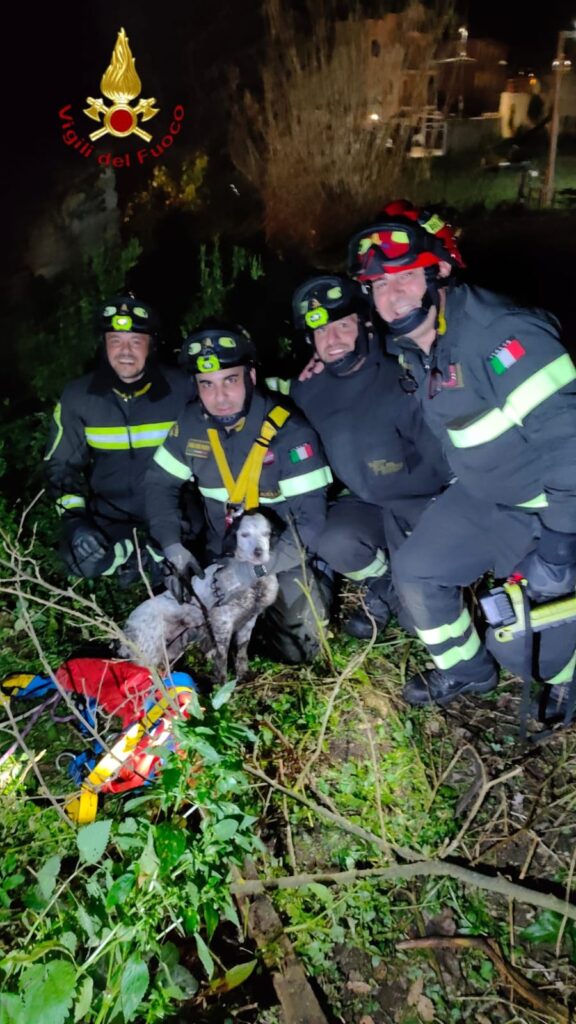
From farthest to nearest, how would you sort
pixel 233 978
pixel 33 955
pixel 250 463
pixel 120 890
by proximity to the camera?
pixel 250 463 < pixel 233 978 < pixel 120 890 < pixel 33 955

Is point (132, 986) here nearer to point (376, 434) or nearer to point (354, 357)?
point (376, 434)

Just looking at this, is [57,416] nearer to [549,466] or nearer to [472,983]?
[549,466]

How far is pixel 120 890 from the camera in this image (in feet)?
6.98

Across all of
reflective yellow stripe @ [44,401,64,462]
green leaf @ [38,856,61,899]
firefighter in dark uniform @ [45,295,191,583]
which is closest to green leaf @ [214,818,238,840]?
green leaf @ [38,856,61,899]

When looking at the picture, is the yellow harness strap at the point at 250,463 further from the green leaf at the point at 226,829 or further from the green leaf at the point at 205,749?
the green leaf at the point at 226,829

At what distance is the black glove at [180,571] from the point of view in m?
3.81

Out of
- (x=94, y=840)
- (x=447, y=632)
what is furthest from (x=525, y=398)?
(x=94, y=840)

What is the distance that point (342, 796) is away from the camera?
311 cm

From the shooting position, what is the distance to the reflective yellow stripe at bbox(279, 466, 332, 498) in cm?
377

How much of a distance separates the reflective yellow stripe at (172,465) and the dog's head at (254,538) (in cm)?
54

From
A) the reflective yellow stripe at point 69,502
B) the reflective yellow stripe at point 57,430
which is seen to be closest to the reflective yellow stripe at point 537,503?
the reflective yellow stripe at point 69,502

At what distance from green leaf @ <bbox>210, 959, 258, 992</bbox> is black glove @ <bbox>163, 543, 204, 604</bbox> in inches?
73.9

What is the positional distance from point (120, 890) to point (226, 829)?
38 centimetres

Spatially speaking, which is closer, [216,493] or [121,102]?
[216,493]
